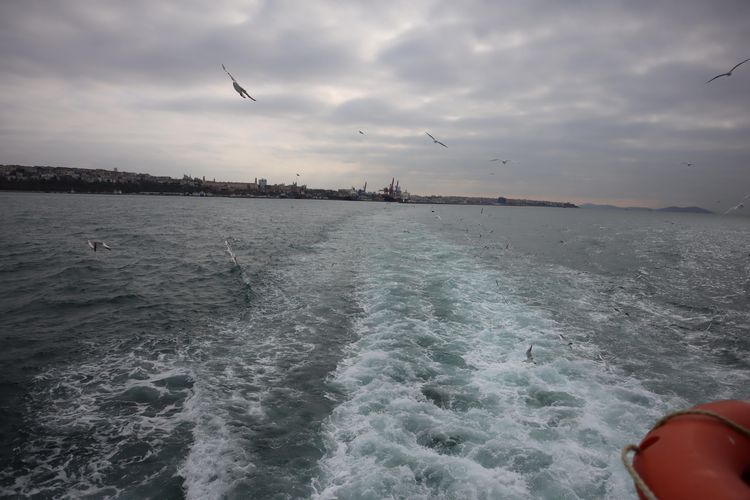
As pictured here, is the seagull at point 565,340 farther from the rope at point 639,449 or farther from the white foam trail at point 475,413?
the rope at point 639,449

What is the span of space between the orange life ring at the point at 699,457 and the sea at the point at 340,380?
2.42 metres

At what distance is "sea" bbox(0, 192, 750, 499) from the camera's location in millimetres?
4797

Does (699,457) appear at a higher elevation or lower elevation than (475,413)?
higher

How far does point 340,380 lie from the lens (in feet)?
24.2

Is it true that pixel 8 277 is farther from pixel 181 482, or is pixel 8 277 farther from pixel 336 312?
pixel 181 482

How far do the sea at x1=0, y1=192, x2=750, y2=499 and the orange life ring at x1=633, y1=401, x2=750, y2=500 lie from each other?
7.94 feet

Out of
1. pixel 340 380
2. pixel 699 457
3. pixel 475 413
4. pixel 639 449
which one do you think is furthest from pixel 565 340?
pixel 699 457

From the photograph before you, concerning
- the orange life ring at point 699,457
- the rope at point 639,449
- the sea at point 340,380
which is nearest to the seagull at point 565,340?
the sea at point 340,380

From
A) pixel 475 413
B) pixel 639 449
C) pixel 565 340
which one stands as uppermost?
pixel 639 449

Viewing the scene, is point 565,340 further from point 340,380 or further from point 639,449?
point 639,449

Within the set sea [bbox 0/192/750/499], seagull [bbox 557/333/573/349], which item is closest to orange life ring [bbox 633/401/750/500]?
sea [bbox 0/192/750/499]

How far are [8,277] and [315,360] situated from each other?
15.5m

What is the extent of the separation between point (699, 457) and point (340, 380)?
5.95 metres

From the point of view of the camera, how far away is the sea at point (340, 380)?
480 centimetres
